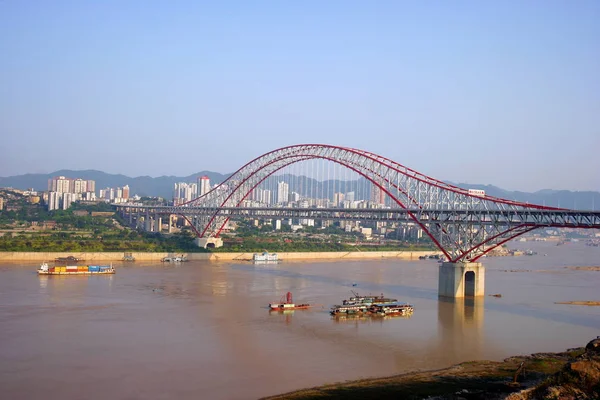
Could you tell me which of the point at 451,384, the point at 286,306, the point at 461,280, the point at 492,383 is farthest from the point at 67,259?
the point at 492,383


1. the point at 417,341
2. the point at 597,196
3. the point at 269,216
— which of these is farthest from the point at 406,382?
the point at 597,196

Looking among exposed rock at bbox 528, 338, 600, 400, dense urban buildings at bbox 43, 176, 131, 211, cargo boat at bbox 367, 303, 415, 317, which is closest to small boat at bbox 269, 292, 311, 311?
cargo boat at bbox 367, 303, 415, 317

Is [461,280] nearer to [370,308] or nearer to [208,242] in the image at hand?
[370,308]

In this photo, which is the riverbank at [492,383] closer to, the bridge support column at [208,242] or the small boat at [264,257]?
the small boat at [264,257]

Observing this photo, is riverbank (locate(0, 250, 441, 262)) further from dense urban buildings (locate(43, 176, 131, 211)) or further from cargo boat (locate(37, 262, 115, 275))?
dense urban buildings (locate(43, 176, 131, 211))

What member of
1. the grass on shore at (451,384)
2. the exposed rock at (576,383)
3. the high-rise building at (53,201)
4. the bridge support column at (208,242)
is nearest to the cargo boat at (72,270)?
the bridge support column at (208,242)

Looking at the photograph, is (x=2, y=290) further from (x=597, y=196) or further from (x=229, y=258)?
(x=597, y=196)
